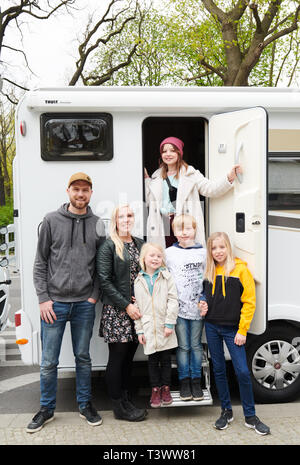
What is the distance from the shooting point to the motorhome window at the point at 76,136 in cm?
371

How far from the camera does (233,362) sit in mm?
3529

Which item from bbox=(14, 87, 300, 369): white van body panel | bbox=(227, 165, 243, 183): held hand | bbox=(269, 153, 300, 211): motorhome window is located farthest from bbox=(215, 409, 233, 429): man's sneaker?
bbox=(227, 165, 243, 183): held hand

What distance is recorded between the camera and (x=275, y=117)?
12.8ft

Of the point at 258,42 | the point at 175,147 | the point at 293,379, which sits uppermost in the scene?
the point at 258,42

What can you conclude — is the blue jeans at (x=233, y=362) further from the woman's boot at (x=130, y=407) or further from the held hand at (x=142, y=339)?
the woman's boot at (x=130, y=407)

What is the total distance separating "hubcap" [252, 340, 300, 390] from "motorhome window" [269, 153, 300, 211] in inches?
47.8

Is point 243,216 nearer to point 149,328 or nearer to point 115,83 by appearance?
point 149,328

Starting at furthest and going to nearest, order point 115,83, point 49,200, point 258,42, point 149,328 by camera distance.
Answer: point 115,83, point 258,42, point 49,200, point 149,328

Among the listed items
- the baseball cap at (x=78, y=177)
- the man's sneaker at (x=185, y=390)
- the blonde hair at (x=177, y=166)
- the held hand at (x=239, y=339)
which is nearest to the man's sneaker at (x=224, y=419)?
the man's sneaker at (x=185, y=390)

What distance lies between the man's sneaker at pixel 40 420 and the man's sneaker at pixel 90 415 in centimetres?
26

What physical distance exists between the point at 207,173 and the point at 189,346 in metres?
1.52

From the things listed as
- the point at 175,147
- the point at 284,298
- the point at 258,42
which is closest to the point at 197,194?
the point at 175,147

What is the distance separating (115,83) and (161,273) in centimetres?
1757

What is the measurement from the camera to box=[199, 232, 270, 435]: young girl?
3.46 meters
